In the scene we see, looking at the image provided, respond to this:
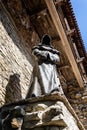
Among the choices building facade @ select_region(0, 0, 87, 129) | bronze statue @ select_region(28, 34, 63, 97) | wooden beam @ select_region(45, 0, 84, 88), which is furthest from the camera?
wooden beam @ select_region(45, 0, 84, 88)

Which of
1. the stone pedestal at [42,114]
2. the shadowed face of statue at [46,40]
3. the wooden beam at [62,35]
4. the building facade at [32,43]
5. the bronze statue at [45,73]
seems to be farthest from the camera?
the wooden beam at [62,35]

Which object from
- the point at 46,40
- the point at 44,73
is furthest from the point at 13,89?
the point at 46,40

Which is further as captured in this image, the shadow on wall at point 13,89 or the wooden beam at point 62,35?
the wooden beam at point 62,35

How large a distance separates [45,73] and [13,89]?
85 cm

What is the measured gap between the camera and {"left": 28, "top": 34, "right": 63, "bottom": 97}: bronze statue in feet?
13.6

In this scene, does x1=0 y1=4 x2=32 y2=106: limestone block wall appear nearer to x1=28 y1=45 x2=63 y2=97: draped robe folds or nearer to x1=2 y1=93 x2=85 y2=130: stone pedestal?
x1=28 y1=45 x2=63 y2=97: draped robe folds

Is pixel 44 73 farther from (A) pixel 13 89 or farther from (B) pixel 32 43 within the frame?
(B) pixel 32 43

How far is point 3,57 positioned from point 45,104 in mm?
1654

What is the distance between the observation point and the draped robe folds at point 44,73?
163 inches

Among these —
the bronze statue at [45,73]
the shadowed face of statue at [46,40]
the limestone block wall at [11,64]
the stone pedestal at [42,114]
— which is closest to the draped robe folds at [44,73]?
the bronze statue at [45,73]

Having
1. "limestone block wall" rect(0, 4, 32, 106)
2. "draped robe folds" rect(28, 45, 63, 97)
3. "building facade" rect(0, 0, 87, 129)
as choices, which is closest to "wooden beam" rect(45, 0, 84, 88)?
"building facade" rect(0, 0, 87, 129)

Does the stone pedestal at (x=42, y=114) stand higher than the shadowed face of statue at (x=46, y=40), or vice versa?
the shadowed face of statue at (x=46, y=40)

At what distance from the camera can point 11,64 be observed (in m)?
5.26

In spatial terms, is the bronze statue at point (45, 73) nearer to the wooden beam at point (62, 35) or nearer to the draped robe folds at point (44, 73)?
the draped robe folds at point (44, 73)
